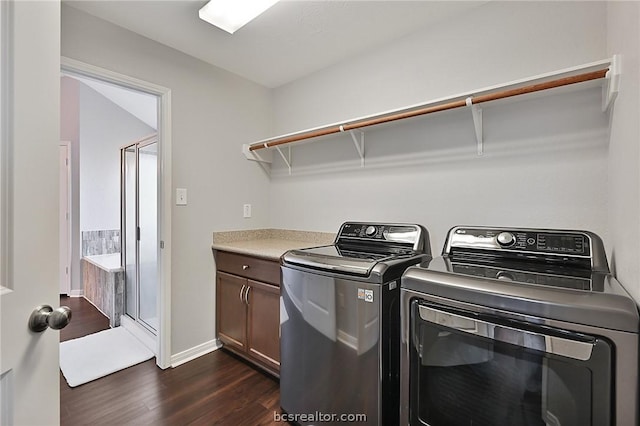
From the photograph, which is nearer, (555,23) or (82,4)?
(555,23)

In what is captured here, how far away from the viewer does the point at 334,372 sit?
1.44 m

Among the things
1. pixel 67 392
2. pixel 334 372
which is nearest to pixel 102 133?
pixel 67 392

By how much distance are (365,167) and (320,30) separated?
3.05 ft

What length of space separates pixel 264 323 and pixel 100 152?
12.1ft

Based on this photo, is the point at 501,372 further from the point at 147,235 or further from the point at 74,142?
the point at 74,142

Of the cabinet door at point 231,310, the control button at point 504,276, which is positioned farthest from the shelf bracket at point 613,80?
the cabinet door at point 231,310

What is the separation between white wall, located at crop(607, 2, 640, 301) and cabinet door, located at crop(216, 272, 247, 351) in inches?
77.0

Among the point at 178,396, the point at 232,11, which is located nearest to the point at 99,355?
the point at 178,396

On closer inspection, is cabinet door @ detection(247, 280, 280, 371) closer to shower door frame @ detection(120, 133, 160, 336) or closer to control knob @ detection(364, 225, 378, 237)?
control knob @ detection(364, 225, 378, 237)

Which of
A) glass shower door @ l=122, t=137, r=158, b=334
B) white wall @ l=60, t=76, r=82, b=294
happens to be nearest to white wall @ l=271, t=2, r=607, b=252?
glass shower door @ l=122, t=137, r=158, b=334

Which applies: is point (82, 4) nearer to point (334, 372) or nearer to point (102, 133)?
point (334, 372)

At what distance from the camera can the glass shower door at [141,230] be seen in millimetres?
2586

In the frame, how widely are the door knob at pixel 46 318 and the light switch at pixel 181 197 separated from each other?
163 centimetres

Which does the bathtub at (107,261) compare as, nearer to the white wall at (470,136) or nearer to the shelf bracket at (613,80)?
the white wall at (470,136)
